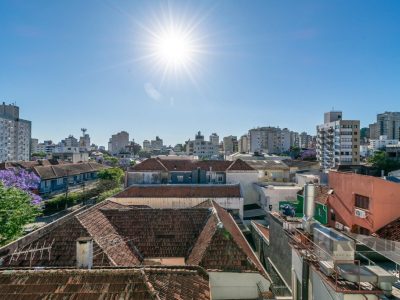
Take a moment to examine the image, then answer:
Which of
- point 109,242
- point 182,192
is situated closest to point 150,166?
point 182,192

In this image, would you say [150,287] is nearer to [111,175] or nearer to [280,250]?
[280,250]

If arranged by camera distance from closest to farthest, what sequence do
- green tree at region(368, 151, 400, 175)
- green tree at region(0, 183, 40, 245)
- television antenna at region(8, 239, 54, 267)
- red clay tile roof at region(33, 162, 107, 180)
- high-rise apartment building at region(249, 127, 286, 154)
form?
television antenna at region(8, 239, 54, 267)
green tree at region(0, 183, 40, 245)
red clay tile roof at region(33, 162, 107, 180)
green tree at region(368, 151, 400, 175)
high-rise apartment building at region(249, 127, 286, 154)

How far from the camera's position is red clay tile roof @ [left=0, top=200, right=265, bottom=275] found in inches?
479

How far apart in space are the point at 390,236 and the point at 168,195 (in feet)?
67.6

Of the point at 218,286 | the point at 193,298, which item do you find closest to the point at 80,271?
the point at 193,298

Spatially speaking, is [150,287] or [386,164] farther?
[386,164]

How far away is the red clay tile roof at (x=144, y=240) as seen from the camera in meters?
12.2

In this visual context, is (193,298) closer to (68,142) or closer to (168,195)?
(168,195)

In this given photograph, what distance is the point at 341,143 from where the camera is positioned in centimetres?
7031

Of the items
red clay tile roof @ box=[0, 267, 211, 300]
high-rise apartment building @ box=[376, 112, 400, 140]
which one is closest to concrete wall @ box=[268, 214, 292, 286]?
red clay tile roof @ box=[0, 267, 211, 300]

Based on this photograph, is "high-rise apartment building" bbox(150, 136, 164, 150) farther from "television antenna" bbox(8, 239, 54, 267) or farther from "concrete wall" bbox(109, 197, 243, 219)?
"television antenna" bbox(8, 239, 54, 267)

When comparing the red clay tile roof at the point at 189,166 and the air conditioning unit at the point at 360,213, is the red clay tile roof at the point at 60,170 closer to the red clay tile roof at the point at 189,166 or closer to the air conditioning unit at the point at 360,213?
the red clay tile roof at the point at 189,166

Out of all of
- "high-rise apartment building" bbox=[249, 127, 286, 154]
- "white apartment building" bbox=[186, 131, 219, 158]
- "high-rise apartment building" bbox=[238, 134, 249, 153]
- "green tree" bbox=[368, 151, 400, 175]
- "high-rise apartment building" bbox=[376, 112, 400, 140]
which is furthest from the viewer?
"high-rise apartment building" bbox=[376, 112, 400, 140]

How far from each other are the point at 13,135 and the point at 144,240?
10495 cm
